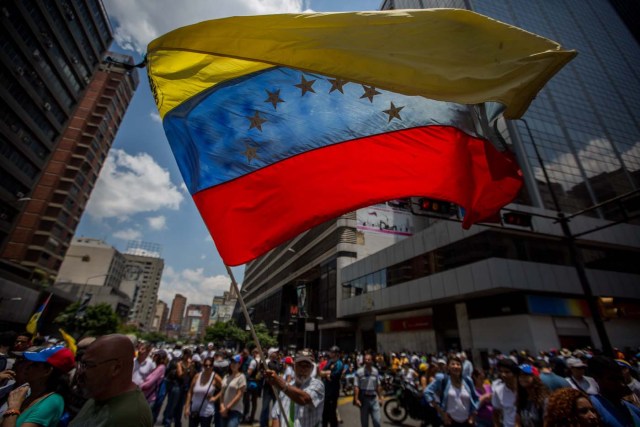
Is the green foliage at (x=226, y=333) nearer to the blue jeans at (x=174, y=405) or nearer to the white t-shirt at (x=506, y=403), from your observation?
the blue jeans at (x=174, y=405)

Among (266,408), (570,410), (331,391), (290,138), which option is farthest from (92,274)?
(570,410)

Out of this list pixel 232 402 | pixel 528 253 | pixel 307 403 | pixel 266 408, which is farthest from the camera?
pixel 528 253

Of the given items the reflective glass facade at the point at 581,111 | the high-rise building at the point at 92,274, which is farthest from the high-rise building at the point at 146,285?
the reflective glass facade at the point at 581,111

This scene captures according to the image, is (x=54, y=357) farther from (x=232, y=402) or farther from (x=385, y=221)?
(x=385, y=221)

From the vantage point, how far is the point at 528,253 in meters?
21.6

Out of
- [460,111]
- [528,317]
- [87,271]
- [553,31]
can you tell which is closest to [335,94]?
[460,111]

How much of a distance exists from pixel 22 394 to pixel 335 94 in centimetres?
437

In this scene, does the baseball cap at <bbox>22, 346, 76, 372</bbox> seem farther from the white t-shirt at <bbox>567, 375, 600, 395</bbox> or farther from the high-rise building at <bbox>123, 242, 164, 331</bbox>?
the high-rise building at <bbox>123, 242, 164, 331</bbox>

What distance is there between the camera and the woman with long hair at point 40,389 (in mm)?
2498

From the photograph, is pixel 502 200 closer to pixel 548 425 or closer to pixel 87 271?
pixel 548 425

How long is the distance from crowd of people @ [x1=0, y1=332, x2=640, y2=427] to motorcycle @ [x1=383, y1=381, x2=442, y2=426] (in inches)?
12.2

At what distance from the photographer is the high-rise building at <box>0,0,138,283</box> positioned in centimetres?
3406

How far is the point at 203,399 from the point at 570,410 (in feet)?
19.8

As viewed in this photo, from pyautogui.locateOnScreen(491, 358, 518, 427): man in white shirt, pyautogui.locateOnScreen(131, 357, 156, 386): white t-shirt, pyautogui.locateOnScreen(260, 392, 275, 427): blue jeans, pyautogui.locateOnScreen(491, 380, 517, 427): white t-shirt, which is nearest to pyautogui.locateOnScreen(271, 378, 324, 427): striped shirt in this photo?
pyautogui.locateOnScreen(491, 358, 518, 427): man in white shirt
